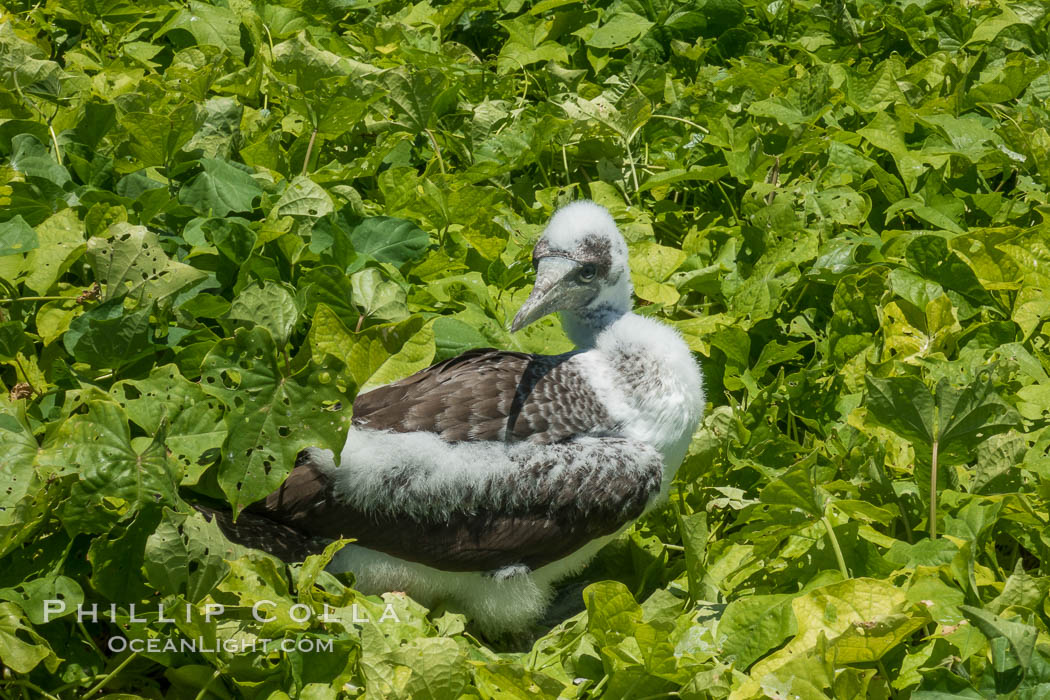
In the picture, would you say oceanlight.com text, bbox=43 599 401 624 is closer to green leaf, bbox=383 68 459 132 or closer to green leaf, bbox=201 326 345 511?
green leaf, bbox=201 326 345 511

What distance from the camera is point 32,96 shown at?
5.39 m

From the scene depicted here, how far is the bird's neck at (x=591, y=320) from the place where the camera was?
4.30m

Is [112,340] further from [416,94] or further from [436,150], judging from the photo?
[416,94]

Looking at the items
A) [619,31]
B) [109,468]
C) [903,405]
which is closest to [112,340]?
[109,468]

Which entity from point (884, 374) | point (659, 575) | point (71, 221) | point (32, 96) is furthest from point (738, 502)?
point (32, 96)

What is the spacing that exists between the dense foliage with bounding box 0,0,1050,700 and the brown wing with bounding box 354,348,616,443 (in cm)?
13

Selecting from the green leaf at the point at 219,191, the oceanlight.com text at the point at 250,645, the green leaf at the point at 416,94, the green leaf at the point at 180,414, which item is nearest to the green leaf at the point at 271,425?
the green leaf at the point at 180,414

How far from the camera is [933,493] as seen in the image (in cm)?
360

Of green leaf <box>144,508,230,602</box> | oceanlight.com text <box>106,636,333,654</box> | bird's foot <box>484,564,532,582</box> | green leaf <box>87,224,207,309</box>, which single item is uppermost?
green leaf <box>87,224,207,309</box>

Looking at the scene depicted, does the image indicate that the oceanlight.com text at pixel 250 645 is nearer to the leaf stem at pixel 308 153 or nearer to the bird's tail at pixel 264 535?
the bird's tail at pixel 264 535

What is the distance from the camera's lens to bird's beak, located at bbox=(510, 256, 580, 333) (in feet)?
13.2

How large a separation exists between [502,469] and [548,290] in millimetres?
732

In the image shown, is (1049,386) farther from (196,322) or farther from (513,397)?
(196,322)

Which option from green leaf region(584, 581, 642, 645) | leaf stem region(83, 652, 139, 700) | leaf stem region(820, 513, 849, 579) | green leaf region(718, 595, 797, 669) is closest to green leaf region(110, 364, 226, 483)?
leaf stem region(83, 652, 139, 700)
